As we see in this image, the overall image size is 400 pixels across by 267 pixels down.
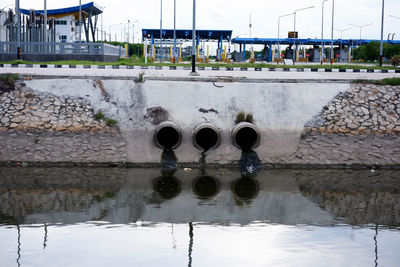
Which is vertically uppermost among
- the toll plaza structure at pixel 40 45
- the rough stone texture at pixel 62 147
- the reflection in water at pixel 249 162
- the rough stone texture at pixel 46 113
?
the toll plaza structure at pixel 40 45

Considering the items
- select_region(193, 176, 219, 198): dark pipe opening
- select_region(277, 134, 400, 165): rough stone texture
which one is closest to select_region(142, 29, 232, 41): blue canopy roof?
select_region(277, 134, 400, 165): rough stone texture

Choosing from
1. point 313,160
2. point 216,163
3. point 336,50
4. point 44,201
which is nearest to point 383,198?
point 313,160

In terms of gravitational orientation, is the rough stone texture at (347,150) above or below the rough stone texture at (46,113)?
below

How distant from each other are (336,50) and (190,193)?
79110mm

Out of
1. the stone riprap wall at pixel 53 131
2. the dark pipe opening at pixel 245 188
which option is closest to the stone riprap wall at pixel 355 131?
the dark pipe opening at pixel 245 188

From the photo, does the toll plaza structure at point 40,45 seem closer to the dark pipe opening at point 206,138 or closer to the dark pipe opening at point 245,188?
the dark pipe opening at point 206,138

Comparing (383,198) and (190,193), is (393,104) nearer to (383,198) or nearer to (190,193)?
(383,198)

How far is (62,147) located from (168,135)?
342 cm

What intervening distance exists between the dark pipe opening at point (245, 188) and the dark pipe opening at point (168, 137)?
292 cm

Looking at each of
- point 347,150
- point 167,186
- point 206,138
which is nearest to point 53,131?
point 206,138

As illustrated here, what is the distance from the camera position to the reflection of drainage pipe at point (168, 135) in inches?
671

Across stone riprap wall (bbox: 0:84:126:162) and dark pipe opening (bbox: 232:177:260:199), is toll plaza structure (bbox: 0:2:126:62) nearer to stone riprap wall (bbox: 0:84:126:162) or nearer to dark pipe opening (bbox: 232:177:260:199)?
stone riprap wall (bbox: 0:84:126:162)

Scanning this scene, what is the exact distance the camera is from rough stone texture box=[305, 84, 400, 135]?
17.9 meters

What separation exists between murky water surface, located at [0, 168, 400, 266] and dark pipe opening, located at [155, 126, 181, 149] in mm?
1278
